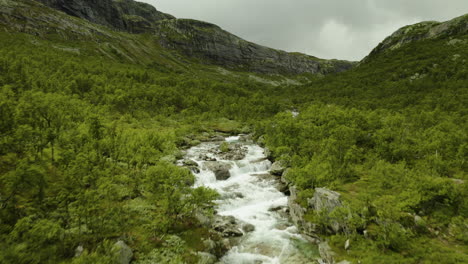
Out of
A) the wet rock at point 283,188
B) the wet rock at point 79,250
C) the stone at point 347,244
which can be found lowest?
the wet rock at point 79,250

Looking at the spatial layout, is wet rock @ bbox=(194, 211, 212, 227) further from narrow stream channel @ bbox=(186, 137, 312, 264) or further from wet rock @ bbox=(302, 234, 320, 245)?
wet rock @ bbox=(302, 234, 320, 245)

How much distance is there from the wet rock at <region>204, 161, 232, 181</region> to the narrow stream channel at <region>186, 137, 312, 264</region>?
690mm

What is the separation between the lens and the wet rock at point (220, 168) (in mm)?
43397

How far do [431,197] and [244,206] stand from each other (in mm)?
24117

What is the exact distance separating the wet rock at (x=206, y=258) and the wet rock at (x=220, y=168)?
2157 cm

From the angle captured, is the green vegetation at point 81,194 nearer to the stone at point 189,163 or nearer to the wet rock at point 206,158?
the stone at point 189,163

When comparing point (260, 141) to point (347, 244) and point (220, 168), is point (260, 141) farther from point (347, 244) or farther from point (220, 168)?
point (347, 244)

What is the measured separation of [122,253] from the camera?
58.3ft

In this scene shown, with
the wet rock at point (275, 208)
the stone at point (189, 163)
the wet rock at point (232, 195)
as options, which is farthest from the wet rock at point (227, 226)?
the stone at point (189, 163)

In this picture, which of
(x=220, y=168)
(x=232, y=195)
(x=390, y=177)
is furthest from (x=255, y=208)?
(x=390, y=177)

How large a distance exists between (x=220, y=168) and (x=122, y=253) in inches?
1096

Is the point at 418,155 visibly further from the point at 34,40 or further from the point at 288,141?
the point at 34,40

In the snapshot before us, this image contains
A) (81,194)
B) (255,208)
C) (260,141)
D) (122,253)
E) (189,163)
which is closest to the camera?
(122,253)

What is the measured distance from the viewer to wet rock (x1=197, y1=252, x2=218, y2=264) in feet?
67.0
